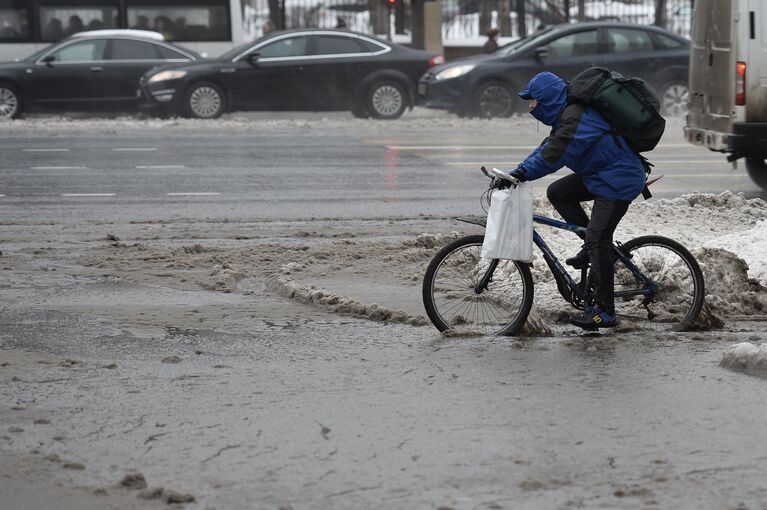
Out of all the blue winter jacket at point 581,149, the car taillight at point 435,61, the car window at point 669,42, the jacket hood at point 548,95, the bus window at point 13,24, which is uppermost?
the bus window at point 13,24

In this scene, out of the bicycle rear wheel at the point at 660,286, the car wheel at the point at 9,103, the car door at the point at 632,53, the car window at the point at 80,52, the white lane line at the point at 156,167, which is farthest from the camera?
the car window at the point at 80,52

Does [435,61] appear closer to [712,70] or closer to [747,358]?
[712,70]

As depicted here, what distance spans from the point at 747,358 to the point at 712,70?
7.88 m

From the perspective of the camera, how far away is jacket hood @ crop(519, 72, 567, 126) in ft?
22.7

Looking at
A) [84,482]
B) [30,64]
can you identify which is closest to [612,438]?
[84,482]

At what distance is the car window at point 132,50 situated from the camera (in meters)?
24.9

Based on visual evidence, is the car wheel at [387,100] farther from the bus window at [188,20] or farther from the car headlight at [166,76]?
the bus window at [188,20]

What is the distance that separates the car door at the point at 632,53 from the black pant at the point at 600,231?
639 inches

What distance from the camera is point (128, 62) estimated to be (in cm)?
2486

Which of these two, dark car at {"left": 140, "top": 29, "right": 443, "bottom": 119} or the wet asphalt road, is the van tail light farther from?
dark car at {"left": 140, "top": 29, "right": 443, "bottom": 119}

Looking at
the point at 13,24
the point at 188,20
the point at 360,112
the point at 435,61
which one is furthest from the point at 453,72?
the point at 13,24

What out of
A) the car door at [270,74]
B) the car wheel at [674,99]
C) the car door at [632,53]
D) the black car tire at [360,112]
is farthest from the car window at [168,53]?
the car wheel at [674,99]

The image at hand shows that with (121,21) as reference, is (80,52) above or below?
below

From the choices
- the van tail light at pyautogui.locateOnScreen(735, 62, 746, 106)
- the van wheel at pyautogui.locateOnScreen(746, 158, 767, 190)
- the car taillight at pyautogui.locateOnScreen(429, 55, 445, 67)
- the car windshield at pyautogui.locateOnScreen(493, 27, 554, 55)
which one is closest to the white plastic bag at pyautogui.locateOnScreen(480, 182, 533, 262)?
the van tail light at pyautogui.locateOnScreen(735, 62, 746, 106)
